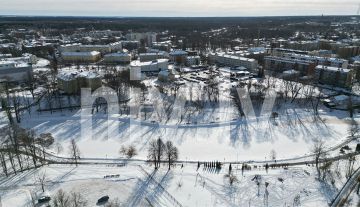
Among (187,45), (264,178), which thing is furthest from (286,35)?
(264,178)

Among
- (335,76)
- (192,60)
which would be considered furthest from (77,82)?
(335,76)

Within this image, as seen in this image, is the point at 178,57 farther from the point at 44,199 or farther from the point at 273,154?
the point at 44,199

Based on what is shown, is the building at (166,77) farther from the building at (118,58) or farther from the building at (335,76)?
the building at (335,76)

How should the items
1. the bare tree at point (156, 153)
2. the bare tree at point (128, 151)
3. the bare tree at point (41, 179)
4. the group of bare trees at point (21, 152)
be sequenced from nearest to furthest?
the bare tree at point (41, 179)
the group of bare trees at point (21, 152)
the bare tree at point (156, 153)
the bare tree at point (128, 151)

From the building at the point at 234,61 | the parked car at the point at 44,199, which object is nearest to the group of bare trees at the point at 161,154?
the parked car at the point at 44,199

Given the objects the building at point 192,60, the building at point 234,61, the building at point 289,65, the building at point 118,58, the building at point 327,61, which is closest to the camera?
the building at point 327,61

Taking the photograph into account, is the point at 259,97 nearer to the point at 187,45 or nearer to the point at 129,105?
the point at 129,105

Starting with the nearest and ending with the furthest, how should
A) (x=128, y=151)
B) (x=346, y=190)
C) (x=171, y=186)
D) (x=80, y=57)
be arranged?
(x=346, y=190) < (x=171, y=186) < (x=128, y=151) < (x=80, y=57)
